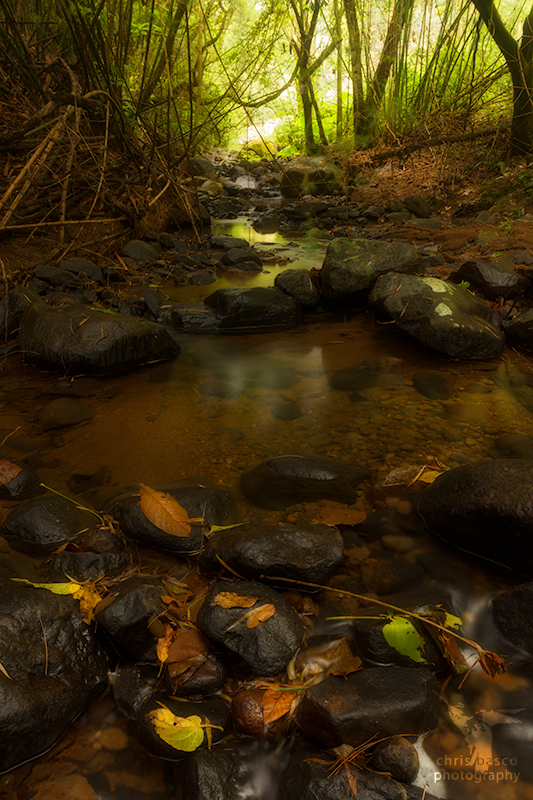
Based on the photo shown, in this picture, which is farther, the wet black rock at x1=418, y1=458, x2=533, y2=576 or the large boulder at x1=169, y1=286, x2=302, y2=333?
the large boulder at x1=169, y1=286, x2=302, y2=333

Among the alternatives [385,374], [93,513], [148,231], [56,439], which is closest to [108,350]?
[56,439]

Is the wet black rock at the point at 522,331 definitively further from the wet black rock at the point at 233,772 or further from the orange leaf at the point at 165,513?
the wet black rock at the point at 233,772

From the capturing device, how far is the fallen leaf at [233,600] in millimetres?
1689

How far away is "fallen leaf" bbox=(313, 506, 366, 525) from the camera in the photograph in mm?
2314

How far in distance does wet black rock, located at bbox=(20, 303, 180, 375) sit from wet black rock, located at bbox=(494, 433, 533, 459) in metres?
2.74

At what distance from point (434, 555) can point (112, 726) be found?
57.3 inches

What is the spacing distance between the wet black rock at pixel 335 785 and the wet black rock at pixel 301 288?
4292 mm

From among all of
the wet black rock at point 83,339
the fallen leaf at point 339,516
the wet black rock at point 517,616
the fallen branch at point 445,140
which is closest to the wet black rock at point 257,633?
the fallen leaf at point 339,516

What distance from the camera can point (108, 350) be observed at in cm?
370

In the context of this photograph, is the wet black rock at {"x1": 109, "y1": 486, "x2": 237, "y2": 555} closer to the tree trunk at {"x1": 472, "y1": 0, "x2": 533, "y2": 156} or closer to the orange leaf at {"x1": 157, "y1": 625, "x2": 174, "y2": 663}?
the orange leaf at {"x1": 157, "y1": 625, "x2": 174, "y2": 663}

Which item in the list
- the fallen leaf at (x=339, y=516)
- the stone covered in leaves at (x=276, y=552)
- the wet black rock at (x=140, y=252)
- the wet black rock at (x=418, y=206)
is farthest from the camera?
the wet black rock at (x=418, y=206)

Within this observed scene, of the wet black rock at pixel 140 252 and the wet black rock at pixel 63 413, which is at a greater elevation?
the wet black rock at pixel 140 252

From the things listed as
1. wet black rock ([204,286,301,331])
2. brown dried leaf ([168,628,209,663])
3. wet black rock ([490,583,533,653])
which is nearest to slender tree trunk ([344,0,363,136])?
wet black rock ([204,286,301,331])

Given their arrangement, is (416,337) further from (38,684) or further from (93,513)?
(38,684)
